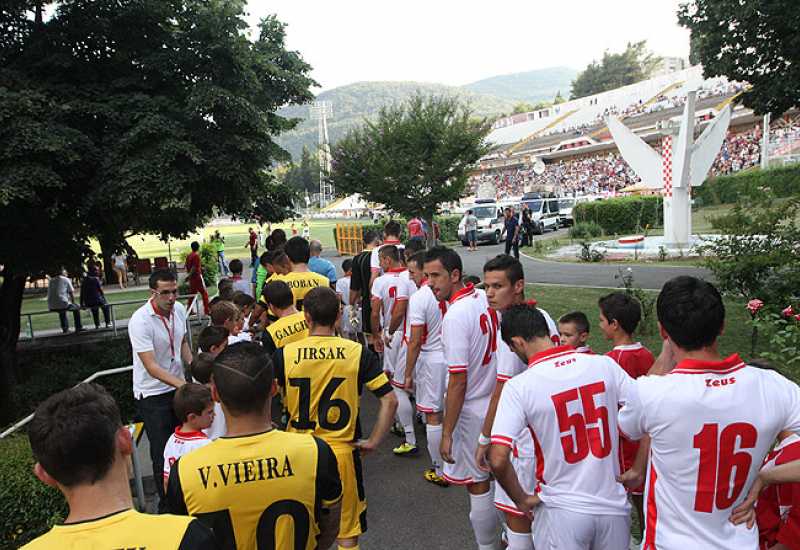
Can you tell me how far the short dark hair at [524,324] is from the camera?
2.92 m

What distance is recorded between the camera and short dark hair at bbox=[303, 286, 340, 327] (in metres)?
3.49

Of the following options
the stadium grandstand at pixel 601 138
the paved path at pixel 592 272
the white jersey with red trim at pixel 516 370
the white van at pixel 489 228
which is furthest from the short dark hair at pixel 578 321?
the stadium grandstand at pixel 601 138

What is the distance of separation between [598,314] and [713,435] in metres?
9.12

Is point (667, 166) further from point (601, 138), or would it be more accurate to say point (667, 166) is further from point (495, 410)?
point (601, 138)

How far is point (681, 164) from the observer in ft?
67.4

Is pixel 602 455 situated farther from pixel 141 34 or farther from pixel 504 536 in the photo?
pixel 141 34

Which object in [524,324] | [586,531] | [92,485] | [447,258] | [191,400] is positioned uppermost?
[447,258]

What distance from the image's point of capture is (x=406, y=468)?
585 cm

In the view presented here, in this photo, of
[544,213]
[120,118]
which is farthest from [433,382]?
[544,213]

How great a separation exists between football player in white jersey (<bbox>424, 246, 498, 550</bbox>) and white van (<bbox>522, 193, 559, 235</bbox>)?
103ft

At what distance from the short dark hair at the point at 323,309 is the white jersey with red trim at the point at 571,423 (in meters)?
1.22

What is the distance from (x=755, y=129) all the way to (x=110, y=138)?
52.4m

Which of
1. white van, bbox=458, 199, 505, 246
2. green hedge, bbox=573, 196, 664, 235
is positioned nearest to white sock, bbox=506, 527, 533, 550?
white van, bbox=458, 199, 505, 246

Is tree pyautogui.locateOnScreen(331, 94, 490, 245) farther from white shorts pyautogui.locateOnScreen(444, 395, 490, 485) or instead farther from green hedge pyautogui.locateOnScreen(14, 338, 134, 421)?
white shorts pyautogui.locateOnScreen(444, 395, 490, 485)
